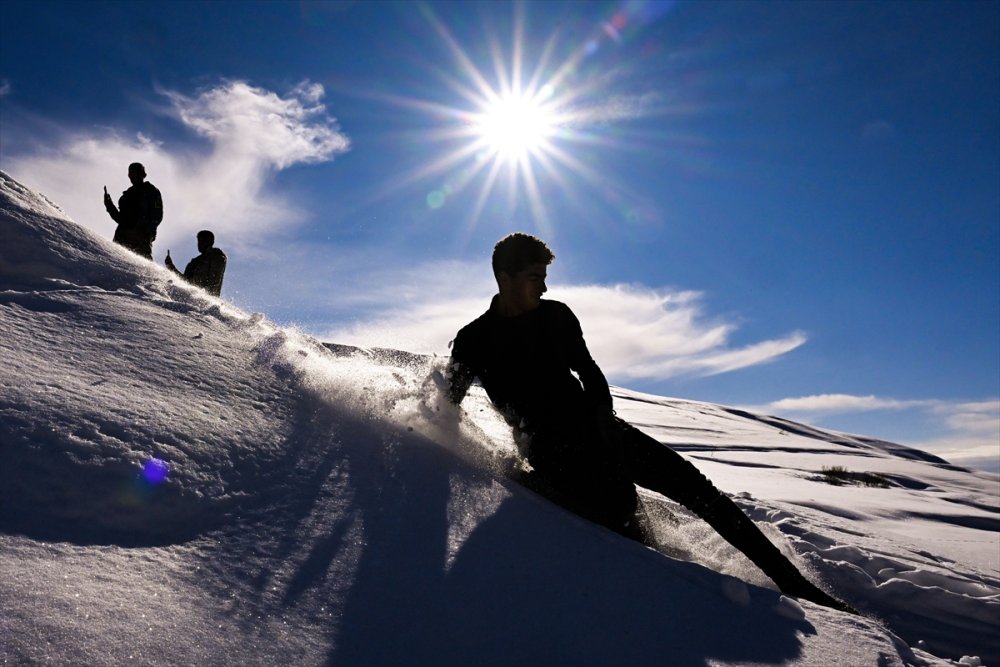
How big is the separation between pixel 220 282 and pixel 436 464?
204 inches

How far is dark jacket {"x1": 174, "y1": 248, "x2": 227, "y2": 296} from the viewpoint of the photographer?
6141 mm

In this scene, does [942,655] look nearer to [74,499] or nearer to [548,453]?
[548,453]

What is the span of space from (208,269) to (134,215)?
86 centimetres

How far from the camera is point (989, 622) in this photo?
7.87 feet

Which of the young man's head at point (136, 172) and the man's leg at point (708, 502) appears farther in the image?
the young man's head at point (136, 172)

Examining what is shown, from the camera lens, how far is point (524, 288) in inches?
99.0

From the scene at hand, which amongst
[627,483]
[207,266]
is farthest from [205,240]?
[627,483]

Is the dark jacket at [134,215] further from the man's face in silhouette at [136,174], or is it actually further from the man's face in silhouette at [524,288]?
the man's face in silhouette at [524,288]

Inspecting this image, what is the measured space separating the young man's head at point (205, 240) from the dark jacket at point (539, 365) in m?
4.99

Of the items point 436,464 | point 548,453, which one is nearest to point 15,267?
point 436,464

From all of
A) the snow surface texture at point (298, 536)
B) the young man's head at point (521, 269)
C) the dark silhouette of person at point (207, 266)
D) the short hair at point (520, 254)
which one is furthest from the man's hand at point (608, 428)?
the dark silhouette of person at point (207, 266)

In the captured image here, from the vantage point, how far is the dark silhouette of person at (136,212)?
5.61m

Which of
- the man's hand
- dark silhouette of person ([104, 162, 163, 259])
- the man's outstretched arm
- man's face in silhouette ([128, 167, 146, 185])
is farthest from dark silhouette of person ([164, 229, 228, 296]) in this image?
the man's hand

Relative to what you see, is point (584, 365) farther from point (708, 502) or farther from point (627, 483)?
point (708, 502)
